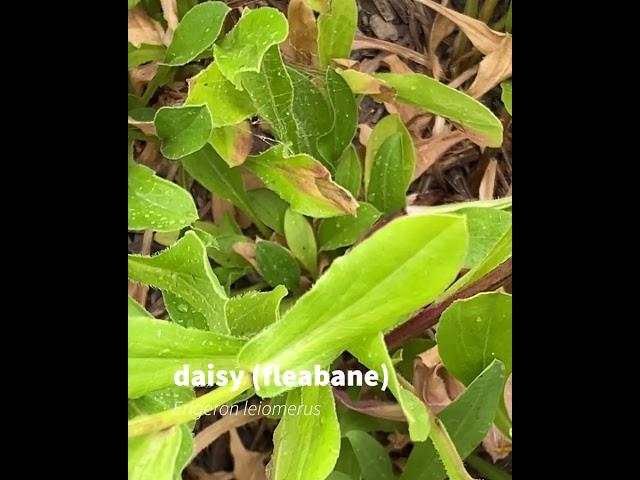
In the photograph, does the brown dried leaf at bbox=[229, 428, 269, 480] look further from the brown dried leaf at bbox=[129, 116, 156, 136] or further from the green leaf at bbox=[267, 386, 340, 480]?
the brown dried leaf at bbox=[129, 116, 156, 136]

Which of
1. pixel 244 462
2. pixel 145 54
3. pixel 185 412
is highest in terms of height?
pixel 145 54

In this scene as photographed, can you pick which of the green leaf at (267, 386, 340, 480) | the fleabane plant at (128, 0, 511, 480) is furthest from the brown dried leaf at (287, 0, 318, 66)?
the green leaf at (267, 386, 340, 480)

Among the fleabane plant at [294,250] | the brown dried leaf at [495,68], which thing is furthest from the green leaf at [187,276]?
the brown dried leaf at [495,68]

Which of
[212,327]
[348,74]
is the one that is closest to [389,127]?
[348,74]

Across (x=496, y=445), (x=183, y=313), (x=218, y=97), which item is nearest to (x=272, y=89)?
(x=218, y=97)

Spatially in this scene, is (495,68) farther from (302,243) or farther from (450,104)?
(302,243)
